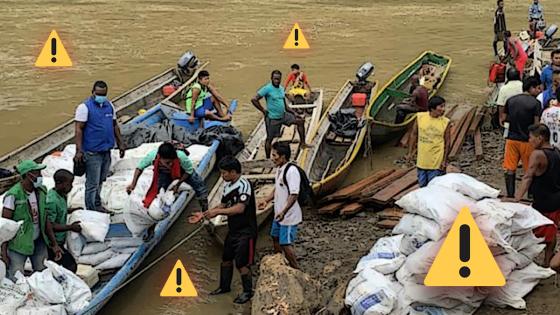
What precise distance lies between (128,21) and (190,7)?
3.91m

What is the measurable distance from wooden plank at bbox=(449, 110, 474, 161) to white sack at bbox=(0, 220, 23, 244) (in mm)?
7838

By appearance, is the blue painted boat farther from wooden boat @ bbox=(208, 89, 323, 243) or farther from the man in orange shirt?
the man in orange shirt

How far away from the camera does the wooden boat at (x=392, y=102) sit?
44.5 ft

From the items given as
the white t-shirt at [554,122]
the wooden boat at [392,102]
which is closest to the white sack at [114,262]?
the white t-shirt at [554,122]

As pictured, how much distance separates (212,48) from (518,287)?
1825 centimetres

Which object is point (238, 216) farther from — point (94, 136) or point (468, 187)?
point (94, 136)

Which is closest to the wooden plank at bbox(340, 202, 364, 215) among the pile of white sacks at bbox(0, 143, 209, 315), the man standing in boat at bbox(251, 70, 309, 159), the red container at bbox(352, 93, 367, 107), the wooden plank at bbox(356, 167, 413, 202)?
the wooden plank at bbox(356, 167, 413, 202)

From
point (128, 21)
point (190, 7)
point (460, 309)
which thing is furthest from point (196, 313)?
point (190, 7)

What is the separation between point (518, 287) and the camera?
709 centimetres

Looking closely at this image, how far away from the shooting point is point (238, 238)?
27.4ft

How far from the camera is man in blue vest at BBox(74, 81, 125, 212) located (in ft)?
31.6

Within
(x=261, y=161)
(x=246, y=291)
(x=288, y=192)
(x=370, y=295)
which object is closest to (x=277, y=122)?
(x=261, y=161)

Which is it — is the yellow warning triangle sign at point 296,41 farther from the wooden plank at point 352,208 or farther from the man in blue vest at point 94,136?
the man in blue vest at point 94,136

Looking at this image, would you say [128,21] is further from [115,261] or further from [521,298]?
[521,298]
